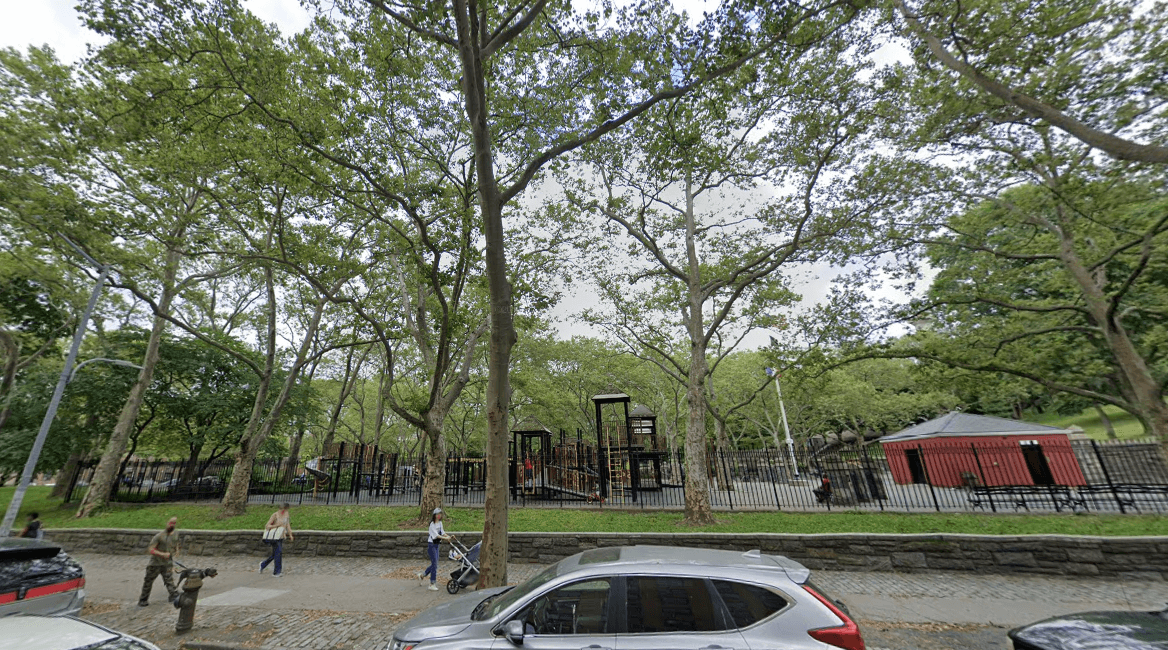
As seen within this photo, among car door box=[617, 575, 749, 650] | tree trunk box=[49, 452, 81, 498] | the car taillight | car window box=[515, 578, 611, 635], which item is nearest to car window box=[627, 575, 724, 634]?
car door box=[617, 575, 749, 650]

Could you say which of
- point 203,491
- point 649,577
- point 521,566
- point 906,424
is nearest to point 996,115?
point 649,577

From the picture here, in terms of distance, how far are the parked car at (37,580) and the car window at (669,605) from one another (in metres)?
7.95

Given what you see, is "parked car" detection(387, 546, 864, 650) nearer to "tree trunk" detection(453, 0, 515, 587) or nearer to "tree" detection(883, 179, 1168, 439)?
"tree trunk" detection(453, 0, 515, 587)

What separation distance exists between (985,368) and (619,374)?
73.1 feet

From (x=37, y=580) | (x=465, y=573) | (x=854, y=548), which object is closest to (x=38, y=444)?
(x=37, y=580)

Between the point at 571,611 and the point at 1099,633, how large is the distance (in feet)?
13.8

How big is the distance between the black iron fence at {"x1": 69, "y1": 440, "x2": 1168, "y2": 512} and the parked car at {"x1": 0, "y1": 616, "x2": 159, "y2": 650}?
444 inches

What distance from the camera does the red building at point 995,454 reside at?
54.7 ft

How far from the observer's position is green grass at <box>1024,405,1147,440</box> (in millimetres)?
33625

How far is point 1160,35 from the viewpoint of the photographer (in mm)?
9039

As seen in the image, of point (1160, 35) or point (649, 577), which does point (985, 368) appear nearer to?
point (1160, 35)

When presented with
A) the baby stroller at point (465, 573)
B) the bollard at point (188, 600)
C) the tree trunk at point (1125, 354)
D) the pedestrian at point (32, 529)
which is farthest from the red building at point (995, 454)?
the pedestrian at point (32, 529)

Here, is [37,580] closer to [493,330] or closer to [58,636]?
[58,636]

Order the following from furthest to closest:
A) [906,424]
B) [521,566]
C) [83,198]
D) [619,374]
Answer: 1. [906,424]
2. [619,374]
3. [83,198]
4. [521,566]
